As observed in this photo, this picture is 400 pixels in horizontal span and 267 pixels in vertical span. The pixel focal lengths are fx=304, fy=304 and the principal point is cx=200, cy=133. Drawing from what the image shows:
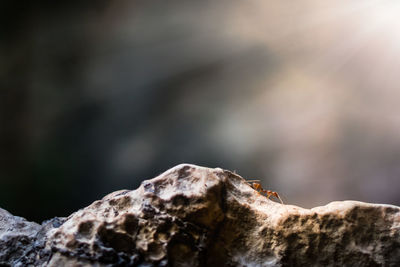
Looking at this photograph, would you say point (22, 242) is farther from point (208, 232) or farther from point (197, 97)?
point (197, 97)

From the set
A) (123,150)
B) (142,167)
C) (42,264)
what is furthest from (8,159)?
(42,264)

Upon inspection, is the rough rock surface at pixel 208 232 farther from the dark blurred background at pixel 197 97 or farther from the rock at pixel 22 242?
the dark blurred background at pixel 197 97

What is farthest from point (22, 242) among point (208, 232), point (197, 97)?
point (197, 97)

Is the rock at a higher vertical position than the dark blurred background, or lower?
lower

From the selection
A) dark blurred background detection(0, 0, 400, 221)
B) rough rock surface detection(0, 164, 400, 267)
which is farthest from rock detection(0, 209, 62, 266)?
dark blurred background detection(0, 0, 400, 221)

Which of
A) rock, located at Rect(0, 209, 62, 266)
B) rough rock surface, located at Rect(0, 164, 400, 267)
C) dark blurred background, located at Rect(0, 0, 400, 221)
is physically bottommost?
rock, located at Rect(0, 209, 62, 266)

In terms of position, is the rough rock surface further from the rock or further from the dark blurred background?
the dark blurred background

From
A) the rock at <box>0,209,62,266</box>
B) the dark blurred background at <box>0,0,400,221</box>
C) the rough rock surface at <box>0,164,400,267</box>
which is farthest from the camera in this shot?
the dark blurred background at <box>0,0,400,221</box>
